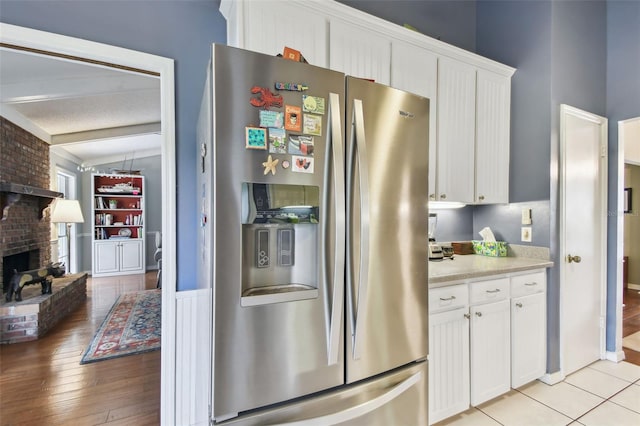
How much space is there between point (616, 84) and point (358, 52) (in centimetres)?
260

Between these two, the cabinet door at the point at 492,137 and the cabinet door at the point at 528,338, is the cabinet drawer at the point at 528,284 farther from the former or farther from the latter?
the cabinet door at the point at 492,137

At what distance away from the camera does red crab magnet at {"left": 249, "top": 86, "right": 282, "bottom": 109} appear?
1025 mm

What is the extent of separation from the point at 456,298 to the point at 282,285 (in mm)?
1228

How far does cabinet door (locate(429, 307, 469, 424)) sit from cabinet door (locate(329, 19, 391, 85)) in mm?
1559

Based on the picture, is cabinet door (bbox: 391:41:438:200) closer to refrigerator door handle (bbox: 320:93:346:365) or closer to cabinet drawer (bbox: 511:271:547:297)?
cabinet drawer (bbox: 511:271:547:297)

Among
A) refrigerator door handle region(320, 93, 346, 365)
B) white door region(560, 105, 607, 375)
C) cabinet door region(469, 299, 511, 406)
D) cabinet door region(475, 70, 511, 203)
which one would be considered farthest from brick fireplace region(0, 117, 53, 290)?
white door region(560, 105, 607, 375)

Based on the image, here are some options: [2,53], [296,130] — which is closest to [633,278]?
[296,130]

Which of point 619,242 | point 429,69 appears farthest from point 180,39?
point 619,242

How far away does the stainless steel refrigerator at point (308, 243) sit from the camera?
3.26 ft

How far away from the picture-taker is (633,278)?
5.20m

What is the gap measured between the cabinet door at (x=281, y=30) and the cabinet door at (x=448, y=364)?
171 centimetres

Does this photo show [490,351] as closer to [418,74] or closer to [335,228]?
[335,228]

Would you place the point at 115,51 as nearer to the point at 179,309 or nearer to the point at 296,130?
the point at 296,130

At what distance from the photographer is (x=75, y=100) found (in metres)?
3.68
